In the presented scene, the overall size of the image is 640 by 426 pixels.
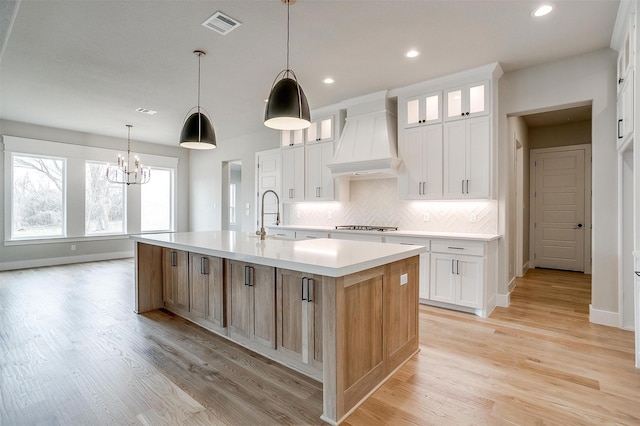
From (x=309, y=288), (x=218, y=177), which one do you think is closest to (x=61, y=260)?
(x=218, y=177)

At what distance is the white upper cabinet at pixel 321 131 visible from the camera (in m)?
5.27

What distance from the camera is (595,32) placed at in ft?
10.1

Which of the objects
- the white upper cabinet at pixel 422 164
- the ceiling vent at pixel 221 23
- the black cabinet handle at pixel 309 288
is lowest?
the black cabinet handle at pixel 309 288

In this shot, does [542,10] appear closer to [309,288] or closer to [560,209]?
[309,288]

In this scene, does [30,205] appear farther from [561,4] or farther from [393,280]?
[561,4]

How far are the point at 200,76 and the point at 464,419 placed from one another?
14.4 ft

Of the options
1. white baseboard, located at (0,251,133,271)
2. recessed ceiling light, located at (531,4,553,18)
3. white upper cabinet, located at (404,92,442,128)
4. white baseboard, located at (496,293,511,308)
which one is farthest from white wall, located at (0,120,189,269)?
recessed ceiling light, located at (531,4,553,18)

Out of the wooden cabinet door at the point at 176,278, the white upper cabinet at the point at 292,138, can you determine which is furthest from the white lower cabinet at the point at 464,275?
the white upper cabinet at the point at 292,138

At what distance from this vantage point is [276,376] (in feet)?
7.57

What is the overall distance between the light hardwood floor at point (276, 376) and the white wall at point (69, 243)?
3.45 m

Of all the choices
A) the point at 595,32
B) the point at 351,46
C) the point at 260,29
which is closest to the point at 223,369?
the point at 260,29

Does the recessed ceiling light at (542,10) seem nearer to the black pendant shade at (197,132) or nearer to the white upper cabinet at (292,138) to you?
the black pendant shade at (197,132)

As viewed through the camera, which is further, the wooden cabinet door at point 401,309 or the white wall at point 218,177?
the white wall at point 218,177

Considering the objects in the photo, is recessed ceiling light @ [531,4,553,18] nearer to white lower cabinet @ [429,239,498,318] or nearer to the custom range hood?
the custom range hood
